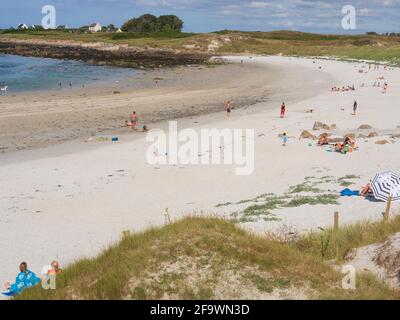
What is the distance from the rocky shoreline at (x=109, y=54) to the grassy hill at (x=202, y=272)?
65.8 m

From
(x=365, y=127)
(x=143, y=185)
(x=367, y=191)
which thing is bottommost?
(x=143, y=185)

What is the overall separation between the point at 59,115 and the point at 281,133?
15410 mm

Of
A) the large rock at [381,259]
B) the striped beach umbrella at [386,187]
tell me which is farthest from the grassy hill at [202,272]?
the striped beach umbrella at [386,187]

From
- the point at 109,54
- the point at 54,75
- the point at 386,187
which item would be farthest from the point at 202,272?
the point at 109,54

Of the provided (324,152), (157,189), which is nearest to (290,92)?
(324,152)

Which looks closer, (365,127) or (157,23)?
(365,127)

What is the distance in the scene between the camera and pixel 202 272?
7199 millimetres

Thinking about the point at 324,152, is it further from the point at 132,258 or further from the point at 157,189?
the point at 132,258

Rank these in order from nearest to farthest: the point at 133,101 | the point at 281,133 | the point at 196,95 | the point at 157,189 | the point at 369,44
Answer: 1. the point at 157,189
2. the point at 281,133
3. the point at 133,101
4. the point at 196,95
5. the point at 369,44

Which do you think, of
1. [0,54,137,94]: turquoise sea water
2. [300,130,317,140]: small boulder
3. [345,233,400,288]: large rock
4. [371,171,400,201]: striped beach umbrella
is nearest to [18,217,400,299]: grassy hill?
[345,233,400,288]: large rock

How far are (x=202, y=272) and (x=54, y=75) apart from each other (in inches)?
2213

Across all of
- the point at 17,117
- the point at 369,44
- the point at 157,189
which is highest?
the point at 369,44

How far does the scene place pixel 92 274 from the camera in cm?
732

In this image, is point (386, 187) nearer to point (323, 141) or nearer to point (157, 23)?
point (323, 141)
